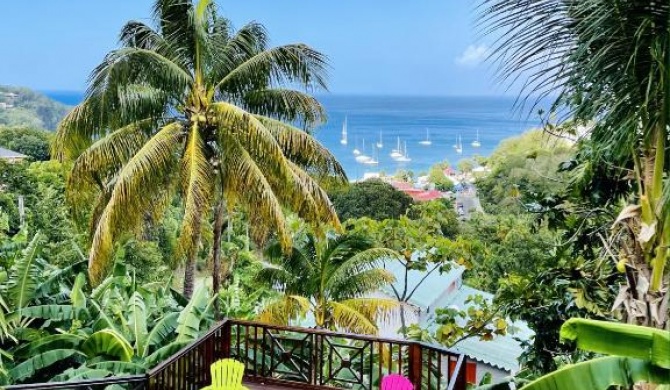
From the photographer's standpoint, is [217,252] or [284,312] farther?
[217,252]

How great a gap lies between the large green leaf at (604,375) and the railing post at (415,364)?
237 cm

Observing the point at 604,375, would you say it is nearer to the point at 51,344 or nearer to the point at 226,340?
the point at 226,340

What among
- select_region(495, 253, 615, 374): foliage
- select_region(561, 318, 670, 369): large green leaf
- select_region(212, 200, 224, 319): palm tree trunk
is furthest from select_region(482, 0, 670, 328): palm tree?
select_region(212, 200, 224, 319): palm tree trunk

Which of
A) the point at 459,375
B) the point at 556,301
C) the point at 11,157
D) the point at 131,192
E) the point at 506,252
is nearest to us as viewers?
the point at 459,375

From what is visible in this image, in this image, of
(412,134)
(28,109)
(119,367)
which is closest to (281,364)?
(119,367)

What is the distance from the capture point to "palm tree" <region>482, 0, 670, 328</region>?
6.85 ft

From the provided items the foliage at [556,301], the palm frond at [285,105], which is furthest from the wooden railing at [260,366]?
the palm frond at [285,105]

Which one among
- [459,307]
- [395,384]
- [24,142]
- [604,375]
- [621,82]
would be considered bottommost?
[459,307]

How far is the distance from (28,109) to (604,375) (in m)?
46.2

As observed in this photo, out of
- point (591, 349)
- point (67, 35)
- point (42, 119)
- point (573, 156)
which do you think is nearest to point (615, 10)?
point (591, 349)

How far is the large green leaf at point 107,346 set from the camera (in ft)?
15.8

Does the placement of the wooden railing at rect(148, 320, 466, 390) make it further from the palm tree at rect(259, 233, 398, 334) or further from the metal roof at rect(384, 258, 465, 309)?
the metal roof at rect(384, 258, 465, 309)

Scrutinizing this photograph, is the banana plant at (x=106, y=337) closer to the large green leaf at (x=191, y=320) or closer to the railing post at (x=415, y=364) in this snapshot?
the large green leaf at (x=191, y=320)

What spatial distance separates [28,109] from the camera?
132 ft
